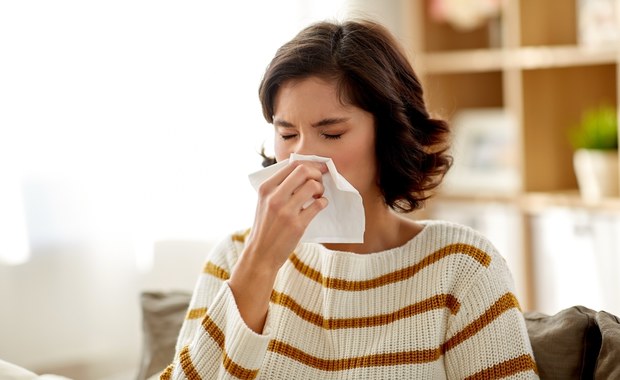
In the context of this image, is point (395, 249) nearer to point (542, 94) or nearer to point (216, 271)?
point (216, 271)

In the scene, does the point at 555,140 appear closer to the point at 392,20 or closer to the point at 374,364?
the point at 392,20

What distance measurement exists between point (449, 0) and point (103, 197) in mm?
1736

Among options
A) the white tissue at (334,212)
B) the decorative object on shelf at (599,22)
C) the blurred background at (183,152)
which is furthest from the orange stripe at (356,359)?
the decorative object on shelf at (599,22)

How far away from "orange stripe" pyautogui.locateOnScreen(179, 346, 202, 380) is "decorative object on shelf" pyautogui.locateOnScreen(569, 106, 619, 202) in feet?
6.89

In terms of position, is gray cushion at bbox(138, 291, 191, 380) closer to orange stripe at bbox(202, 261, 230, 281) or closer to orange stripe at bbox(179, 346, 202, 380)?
orange stripe at bbox(202, 261, 230, 281)

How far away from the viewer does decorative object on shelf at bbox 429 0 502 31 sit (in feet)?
12.8

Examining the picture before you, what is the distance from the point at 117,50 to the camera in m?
3.12

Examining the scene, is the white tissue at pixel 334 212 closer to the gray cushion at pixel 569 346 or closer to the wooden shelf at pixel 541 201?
the gray cushion at pixel 569 346

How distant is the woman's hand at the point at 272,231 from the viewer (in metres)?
1.61

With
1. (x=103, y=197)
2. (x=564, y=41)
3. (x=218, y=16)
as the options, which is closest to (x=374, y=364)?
(x=103, y=197)

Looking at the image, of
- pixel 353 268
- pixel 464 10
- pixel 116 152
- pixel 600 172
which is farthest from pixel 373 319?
pixel 464 10

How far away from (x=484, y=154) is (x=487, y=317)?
7.88 feet

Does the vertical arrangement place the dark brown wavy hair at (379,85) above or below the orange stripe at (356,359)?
above

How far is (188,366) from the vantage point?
1.65 m
